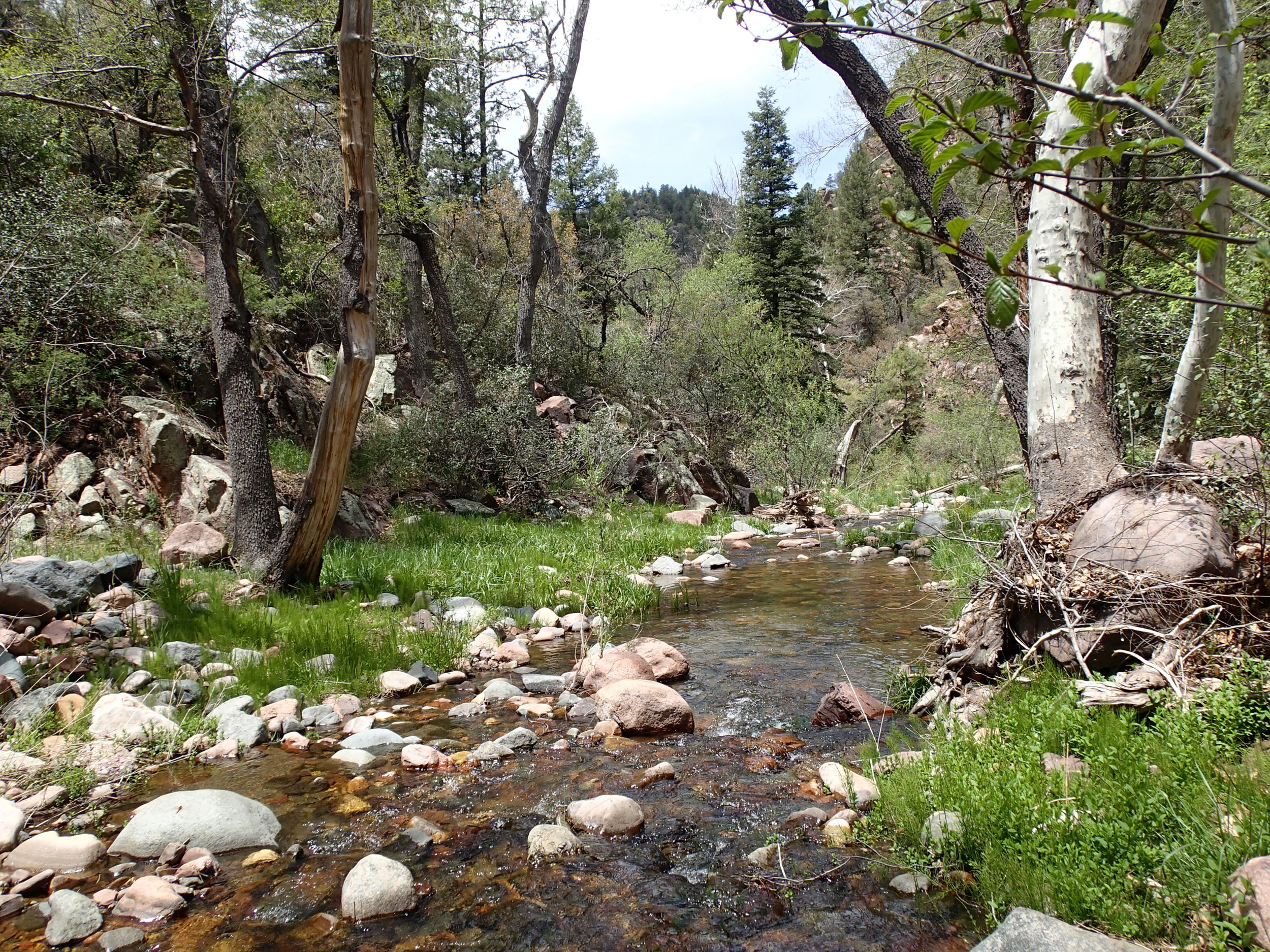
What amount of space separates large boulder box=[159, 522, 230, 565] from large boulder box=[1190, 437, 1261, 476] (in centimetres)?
852

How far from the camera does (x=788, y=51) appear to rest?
1592mm

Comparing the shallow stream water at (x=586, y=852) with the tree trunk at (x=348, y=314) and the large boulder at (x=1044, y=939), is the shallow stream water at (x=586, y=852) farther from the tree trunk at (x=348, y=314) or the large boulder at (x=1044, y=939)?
the tree trunk at (x=348, y=314)

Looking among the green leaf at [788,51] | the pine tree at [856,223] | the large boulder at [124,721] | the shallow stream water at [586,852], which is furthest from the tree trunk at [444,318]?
the pine tree at [856,223]

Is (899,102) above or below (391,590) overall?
above

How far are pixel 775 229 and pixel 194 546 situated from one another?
2990 centimetres

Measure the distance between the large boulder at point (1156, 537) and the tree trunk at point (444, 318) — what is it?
38.5ft

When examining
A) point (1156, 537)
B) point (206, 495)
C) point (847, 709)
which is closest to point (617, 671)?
point (847, 709)

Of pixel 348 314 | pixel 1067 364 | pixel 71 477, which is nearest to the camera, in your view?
pixel 1067 364

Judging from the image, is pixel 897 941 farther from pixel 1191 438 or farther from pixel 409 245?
pixel 409 245

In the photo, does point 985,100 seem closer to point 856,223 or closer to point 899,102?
point 899,102

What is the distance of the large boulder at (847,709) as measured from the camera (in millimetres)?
4363

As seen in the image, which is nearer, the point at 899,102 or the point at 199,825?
the point at 899,102

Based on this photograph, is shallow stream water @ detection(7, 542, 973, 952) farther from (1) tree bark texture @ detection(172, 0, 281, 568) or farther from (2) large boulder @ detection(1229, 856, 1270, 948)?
(1) tree bark texture @ detection(172, 0, 281, 568)

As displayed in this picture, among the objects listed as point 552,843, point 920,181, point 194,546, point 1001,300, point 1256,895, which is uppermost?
point 920,181
